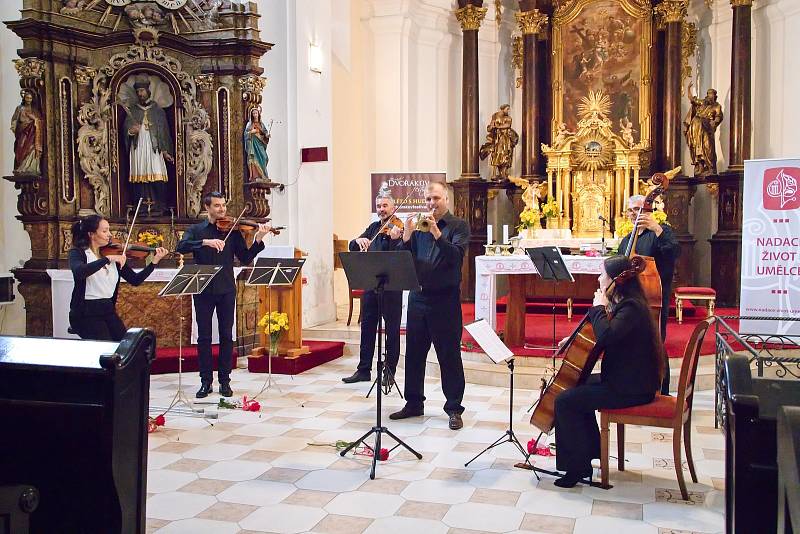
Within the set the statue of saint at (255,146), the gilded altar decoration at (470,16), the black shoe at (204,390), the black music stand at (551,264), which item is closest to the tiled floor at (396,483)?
the black shoe at (204,390)

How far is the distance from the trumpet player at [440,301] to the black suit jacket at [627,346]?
1.52m

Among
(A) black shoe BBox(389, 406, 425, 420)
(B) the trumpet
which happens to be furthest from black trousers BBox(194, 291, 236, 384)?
(B) the trumpet

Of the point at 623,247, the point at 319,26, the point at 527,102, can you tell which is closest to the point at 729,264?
the point at 527,102

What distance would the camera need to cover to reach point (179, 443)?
560cm

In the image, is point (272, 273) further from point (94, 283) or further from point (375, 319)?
point (94, 283)

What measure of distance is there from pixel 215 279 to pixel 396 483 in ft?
9.92

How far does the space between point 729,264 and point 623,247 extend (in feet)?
20.2

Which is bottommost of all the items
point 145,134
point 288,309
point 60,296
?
point 288,309

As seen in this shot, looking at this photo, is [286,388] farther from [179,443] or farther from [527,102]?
[527,102]

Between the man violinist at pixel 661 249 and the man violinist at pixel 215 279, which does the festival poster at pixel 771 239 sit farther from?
the man violinist at pixel 215 279

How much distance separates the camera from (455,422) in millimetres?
5906

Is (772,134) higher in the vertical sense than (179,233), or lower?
higher

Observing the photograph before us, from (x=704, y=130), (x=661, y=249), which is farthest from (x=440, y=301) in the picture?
(x=704, y=130)

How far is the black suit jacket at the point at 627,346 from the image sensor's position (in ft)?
14.3
